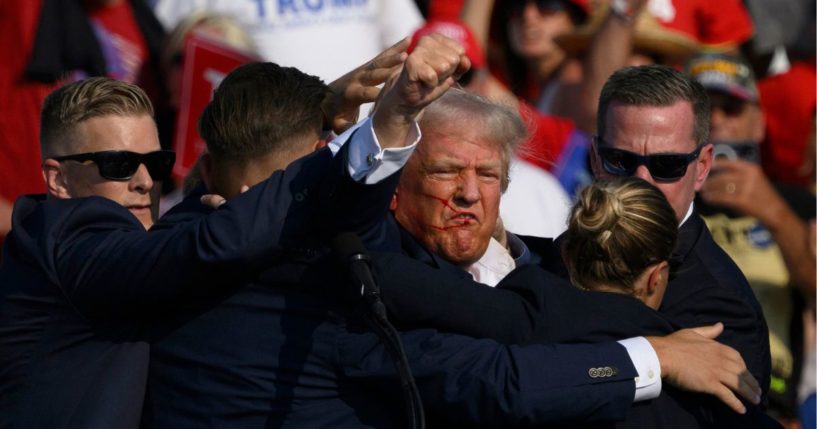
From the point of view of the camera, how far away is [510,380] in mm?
3582

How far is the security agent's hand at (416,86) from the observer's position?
3.36m

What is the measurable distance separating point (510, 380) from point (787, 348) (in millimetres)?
3383

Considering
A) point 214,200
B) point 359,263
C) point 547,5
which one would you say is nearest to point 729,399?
point 359,263

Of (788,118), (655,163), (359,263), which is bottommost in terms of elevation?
(788,118)

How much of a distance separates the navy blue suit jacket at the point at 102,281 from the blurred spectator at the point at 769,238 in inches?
134

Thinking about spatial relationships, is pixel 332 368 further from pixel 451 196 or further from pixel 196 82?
pixel 196 82

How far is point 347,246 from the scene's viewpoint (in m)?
3.49

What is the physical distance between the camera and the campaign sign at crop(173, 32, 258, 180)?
7.15 meters

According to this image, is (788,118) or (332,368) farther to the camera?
(788,118)

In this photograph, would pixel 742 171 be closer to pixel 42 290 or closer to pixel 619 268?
pixel 619 268

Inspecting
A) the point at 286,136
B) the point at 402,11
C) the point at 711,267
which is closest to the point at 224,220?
the point at 286,136

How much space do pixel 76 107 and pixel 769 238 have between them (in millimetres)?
3569

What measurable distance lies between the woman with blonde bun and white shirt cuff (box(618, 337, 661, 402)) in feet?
0.75

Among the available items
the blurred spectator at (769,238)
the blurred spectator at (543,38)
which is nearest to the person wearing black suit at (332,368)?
the blurred spectator at (769,238)
